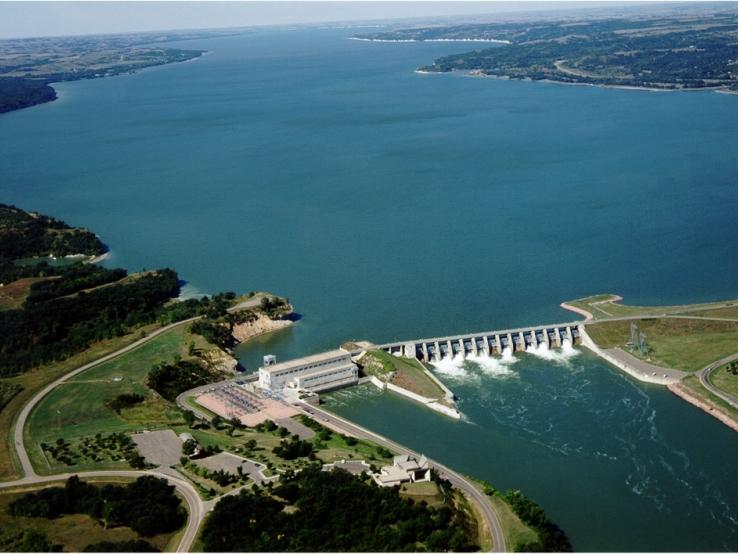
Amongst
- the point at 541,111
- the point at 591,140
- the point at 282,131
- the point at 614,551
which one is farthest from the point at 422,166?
the point at 614,551

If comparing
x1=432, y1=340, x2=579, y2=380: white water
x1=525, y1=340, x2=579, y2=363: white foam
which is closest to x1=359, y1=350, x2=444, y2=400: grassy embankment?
x1=432, y1=340, x2=579, y2=380: white water

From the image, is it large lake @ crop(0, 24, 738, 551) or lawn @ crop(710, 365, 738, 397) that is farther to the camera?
lawn @ crop(710, 365, 738, 397)

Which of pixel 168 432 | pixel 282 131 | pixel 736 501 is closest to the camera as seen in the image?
pixel 736 501

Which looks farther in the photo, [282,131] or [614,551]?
[282,131]

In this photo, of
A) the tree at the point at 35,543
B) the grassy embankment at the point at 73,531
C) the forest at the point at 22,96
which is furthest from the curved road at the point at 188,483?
the forest at the point at 22,96

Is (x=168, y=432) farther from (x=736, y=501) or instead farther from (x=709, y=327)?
(x=709, y=327)

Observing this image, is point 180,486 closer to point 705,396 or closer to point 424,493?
point 424,493

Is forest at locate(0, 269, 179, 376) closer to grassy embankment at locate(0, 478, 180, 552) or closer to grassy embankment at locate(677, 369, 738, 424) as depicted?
grassy embankment at locate(0, 478, 180, 552)

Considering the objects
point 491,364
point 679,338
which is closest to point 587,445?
point 491,364
